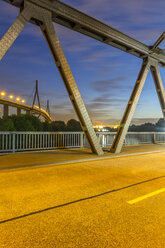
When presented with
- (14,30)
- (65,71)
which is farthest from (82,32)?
(14,30)

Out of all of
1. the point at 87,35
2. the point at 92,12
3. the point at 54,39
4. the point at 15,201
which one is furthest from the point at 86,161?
the point at 92,12

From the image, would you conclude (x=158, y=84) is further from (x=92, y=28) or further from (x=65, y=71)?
(x=65, y=71)

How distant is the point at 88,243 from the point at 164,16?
12.5 metres

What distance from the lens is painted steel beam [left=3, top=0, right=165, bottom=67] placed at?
25.5ft

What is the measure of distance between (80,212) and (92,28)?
8.49m

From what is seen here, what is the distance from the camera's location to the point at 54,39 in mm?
7824

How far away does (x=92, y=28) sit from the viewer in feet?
29.1

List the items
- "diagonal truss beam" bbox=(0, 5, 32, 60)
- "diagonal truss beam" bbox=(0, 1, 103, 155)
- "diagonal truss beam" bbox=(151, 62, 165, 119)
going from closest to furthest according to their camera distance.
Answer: "diagonal truss beam" bbox=(0, 5, 32, 60)
"diagonal truss beam" bbox=(0, 1, 103, 155)
"diagonal truss beam" bbox=(151, 62, 165, 119)

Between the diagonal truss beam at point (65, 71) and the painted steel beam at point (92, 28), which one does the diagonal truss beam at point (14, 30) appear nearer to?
the painted steel beam at point (92, 28)

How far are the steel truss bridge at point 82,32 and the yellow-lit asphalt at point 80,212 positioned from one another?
4101mm

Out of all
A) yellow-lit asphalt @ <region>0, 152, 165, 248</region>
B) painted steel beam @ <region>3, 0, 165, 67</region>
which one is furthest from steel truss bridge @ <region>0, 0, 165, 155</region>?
yellow-lit asphalt @ <region>0, 152, 165, 248</region>

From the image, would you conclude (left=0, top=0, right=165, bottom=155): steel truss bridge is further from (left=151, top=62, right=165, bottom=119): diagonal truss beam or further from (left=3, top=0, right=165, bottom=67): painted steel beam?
(left=151, top=62, right=165, bottom=119): diagonal truss beam

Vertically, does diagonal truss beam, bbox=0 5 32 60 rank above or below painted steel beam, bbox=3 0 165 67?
below

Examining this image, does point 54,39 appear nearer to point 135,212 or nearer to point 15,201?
point 15,201
